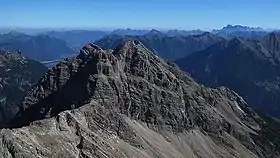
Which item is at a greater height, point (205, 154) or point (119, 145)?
point (119, 145)

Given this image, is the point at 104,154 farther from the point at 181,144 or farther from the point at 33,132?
the point at 181,144

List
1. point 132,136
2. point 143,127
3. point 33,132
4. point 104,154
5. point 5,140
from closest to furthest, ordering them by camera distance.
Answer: point 5,140
point 33,132
point 104,154
point 132,136
point 143,127

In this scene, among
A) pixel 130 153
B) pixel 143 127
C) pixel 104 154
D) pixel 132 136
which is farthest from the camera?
pixel 143 127

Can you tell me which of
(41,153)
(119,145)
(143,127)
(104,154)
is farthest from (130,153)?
(41,153)

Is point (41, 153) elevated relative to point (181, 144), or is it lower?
elevated

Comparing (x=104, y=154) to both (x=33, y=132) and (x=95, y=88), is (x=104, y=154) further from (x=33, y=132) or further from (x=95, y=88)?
(x=95, y=88)

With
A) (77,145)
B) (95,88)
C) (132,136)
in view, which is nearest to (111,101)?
(95,88)

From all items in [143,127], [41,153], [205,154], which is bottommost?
[205,154]

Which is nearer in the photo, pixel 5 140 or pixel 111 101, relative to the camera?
pixel 5 140

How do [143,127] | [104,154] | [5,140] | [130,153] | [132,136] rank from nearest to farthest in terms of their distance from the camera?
[5,140] → [104,154] → [130,153] → [132,136] → [143,127]
